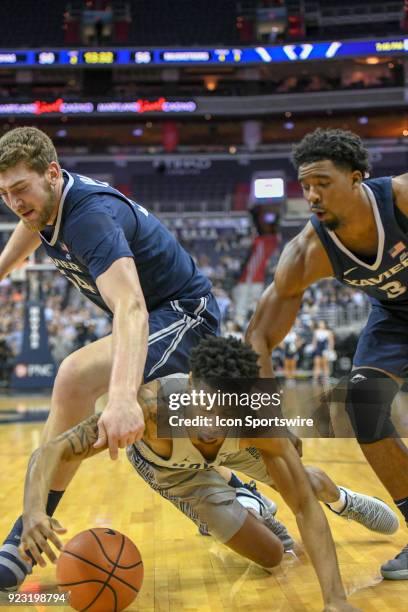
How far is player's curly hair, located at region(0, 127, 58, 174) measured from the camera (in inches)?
116

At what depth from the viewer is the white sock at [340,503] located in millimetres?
3920

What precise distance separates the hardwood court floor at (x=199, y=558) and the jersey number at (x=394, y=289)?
53.1 inches

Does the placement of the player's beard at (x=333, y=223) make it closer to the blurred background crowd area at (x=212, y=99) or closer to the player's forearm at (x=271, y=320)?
the player's forearm at (x=271, y=320)

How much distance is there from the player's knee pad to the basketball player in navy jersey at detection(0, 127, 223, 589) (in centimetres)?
75

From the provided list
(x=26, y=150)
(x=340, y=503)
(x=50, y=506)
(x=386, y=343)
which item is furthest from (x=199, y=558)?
(x=26, y=150)

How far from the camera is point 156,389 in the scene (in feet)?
9.53

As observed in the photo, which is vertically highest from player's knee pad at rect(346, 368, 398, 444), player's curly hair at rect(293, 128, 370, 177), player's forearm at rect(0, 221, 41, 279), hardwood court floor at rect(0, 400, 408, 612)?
player's curly hair at rect(293, 128, 370, 177)

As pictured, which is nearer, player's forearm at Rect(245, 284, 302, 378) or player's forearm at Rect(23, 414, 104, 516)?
player's forearm at Rect(23, 414, 104, 516)

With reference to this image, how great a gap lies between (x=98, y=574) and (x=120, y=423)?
92cm

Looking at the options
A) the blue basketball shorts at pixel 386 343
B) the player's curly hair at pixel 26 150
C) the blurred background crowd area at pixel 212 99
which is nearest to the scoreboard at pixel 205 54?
the blurred background crowd area at pixel 212 99

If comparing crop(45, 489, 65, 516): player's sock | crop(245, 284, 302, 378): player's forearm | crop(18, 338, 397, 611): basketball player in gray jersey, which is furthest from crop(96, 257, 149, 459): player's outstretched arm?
crop(245, 284, 302, 378): player's forearm

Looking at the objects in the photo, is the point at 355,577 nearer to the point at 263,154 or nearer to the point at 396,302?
the point at 396,302

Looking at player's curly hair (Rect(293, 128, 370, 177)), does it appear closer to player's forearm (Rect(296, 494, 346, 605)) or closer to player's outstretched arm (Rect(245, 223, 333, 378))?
player's outstretched arm (Rect(245, 223, 333, 378))

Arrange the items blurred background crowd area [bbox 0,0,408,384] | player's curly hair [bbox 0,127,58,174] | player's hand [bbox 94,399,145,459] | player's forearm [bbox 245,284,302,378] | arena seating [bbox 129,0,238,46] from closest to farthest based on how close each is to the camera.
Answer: player's hand [bbox 94,399,145,459], player's curly hair [bbox 0,127,58,174], player's forearm [bbox 245,284,302,378], blurred background crowd area [bbox 0,0,408,384], arena seating [bbox 129,0,238,46]
